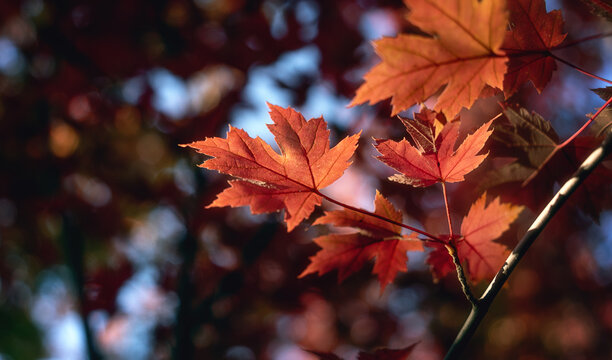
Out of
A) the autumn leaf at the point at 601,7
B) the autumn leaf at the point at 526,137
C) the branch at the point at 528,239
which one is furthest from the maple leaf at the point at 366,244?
the autumn leaf at the point at 601,7

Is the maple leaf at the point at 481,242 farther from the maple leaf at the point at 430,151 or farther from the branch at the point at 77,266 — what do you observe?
the branch at the point at 77,266

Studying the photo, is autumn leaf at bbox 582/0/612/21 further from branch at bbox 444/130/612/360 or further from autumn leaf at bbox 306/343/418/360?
autumn leaf at bbox 306/343/418/360

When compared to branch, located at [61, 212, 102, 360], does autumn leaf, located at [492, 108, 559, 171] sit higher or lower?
lower

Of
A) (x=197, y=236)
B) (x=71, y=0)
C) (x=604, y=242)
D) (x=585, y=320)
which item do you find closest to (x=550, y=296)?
(x=585, y=320)

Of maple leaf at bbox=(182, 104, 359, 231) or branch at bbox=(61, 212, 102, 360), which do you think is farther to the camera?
branch at bbox=(61, 212, 102, 360)

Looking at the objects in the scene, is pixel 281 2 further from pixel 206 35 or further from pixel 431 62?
pixel 431 62

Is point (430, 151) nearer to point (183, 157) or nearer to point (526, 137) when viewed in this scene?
point (526, 137)

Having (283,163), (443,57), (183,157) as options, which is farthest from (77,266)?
(443,57)

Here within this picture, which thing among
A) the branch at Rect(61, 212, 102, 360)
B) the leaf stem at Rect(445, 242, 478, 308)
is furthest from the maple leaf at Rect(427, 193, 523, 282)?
the branch at Rect(61, 212, 102, 360)
